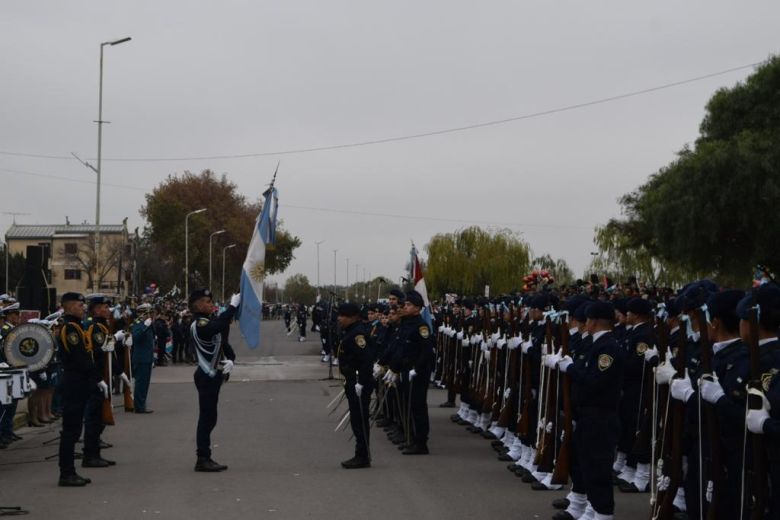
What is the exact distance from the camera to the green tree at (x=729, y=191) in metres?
31.3

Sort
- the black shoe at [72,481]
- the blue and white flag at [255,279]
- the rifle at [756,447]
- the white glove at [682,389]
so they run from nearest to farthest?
the rifle at [756,447]
the white glove at [682,389]
the black shoe at [72,481]
the blue and white flag at [255,279]

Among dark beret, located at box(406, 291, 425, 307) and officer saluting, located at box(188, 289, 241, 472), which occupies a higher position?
dark beret, located at box(406, 291, 425, 307)

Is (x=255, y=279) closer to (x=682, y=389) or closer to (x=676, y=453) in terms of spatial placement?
(x=676, y=453)

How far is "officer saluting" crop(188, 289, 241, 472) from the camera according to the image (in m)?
11.8

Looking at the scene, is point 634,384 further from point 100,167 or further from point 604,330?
point 100,167

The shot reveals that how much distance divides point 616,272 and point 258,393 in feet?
126

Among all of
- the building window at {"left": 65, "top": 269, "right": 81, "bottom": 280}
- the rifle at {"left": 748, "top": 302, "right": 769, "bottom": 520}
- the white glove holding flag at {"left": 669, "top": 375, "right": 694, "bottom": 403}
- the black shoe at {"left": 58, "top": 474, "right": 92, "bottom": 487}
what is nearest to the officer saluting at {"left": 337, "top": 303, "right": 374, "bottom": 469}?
the black shoe at {"left": 58, "top": 474, "right": 92, "bottom": 487}

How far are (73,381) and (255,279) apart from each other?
2596mm

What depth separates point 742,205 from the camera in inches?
1247

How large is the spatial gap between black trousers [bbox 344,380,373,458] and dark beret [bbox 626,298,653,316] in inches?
131

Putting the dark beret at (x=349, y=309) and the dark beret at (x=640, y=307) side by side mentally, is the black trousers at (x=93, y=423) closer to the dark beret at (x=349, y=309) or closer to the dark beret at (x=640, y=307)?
the dark beret at (x=349, y=309)

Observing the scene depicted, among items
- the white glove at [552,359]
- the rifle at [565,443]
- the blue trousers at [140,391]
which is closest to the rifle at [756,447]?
the rifle at [565,443]

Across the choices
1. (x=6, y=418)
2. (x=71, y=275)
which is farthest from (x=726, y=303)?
(x=71, y=275)

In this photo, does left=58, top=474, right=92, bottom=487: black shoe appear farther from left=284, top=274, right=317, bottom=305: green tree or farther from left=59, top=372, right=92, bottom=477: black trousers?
left=284, top=274, right=317, bottom=305: green tree
